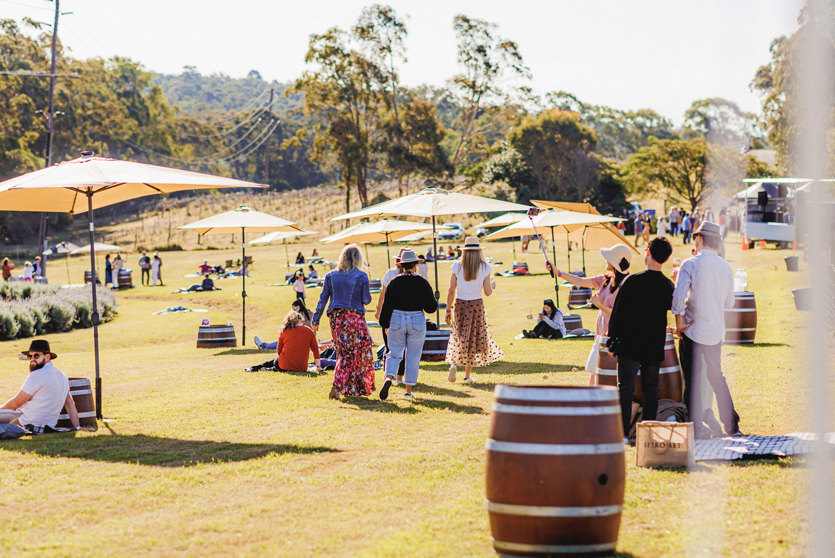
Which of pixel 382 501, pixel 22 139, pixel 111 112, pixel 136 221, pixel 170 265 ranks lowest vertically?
pixel 382 501

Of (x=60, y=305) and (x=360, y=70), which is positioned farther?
(x=360, y=70)

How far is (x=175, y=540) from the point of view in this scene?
4.47m

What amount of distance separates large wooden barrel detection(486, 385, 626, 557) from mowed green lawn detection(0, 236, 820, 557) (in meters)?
0.13

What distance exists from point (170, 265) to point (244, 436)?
133 feet

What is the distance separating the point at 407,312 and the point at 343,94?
4813cm

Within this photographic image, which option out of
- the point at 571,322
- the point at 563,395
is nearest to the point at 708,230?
the point at 563,395

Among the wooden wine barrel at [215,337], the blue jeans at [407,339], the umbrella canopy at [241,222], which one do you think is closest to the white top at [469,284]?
the blue jeans at [407,339]

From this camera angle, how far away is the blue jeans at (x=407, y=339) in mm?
9250

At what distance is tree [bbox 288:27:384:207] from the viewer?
5462 cm

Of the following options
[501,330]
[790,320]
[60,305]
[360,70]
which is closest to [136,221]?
[360,70]

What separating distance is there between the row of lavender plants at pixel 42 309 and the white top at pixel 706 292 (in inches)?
710

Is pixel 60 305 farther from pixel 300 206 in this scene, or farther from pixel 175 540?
pixel 300 206

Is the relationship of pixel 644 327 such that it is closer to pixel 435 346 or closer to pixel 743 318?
pixel 435 346

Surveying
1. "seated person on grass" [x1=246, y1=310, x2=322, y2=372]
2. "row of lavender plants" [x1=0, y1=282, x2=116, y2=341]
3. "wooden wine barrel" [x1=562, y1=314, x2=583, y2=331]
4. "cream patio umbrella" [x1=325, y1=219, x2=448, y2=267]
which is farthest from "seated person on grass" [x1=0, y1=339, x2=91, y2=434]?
"row of lavender plants" [x1=0, y1=282, x2=116, y2=341]
